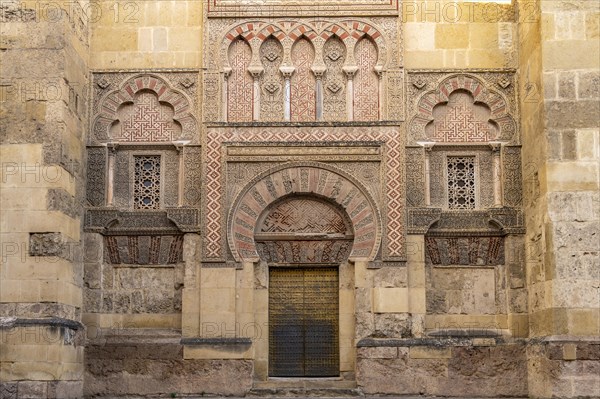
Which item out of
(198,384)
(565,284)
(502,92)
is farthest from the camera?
(502,92)

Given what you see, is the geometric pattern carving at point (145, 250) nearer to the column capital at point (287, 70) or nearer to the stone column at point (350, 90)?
the column capital at point (287, 70)

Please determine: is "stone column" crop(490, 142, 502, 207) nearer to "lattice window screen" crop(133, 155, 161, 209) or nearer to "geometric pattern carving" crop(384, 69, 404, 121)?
"geometric pattern carving" crop(384, 69, 404, 121)

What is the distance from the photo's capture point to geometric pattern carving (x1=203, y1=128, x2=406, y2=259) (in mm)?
12688

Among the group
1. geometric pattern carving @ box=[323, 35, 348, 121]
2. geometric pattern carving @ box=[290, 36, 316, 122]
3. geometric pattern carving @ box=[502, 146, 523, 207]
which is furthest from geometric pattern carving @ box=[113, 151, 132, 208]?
geometric pattern carving @ box=[502, 146, 523, 207]

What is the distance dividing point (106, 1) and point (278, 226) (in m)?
4.13

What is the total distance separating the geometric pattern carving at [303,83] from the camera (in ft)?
43.1

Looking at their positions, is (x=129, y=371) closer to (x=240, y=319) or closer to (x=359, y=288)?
(x=240, y=319)

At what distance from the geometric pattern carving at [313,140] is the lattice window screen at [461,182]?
765 millimetres

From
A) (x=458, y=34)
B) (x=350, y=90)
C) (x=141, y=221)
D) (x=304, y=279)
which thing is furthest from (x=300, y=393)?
(x=458, y=34)

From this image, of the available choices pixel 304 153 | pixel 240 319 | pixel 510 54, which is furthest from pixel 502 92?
pixel 240 319

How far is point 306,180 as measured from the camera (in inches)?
505

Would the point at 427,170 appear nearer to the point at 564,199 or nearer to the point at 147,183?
the point at 564,199

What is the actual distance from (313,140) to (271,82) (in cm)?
109

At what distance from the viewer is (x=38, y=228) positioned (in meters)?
11.4
